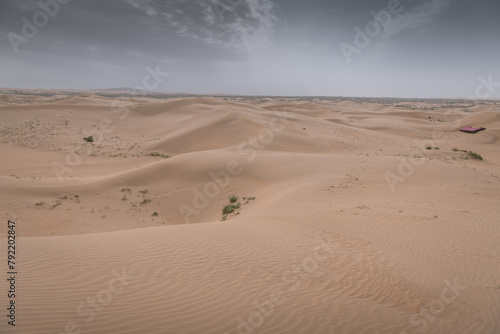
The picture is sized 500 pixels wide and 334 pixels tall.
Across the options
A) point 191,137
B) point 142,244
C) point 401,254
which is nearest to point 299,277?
point 401,254

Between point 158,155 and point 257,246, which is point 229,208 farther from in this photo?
point 158,155

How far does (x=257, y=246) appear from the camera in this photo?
22.3 feet

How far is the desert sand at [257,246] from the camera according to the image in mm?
4203

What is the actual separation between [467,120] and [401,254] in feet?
167

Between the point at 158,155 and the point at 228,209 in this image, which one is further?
the point at 158,155


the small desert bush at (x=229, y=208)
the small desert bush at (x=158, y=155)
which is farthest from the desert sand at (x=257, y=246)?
the small desert bush at (x=158, y=155)

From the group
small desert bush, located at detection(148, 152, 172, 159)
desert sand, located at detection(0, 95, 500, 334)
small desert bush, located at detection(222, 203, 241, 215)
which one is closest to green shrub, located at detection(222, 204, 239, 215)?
small desert bush, located at detection(222, 203, 241, 215)

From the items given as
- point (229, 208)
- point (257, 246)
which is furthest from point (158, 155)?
point (257, 246)

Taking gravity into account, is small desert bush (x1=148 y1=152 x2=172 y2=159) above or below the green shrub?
above

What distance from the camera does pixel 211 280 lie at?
203 inches

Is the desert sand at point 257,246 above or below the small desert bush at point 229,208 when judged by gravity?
above

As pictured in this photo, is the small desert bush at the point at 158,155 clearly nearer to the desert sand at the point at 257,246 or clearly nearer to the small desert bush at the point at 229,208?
the desert sand at the point at 257,246

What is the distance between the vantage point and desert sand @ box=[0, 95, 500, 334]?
4.20 m

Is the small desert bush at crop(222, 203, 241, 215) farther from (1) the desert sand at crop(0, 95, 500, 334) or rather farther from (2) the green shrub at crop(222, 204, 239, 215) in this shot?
(1) the desert sand at crop(0, 95, 500, 334)
